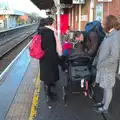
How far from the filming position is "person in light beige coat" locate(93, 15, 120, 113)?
529 centimetres

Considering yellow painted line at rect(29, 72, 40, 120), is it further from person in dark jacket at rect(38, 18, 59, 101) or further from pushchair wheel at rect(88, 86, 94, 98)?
pushchair wheel at rect(88, 86, 94, 98)

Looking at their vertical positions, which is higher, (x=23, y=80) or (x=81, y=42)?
(x=81, y=42)

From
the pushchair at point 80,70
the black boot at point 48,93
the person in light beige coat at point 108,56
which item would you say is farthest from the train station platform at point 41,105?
the pushchair at point 80,70

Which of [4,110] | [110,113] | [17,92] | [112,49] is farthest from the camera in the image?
[17,92]

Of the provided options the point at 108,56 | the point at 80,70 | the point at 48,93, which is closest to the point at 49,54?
the point at 80,70

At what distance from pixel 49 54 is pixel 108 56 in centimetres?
144

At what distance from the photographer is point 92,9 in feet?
44.9

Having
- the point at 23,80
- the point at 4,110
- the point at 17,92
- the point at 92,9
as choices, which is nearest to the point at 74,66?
the point at 4,110

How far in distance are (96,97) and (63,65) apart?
1.07m

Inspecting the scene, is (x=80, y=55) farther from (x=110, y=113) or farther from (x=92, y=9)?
(x=92, y=9)

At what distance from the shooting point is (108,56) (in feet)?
17.7

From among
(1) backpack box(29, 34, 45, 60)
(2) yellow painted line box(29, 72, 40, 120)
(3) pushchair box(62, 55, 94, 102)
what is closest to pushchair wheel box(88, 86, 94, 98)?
(3) pushchair box(62, 55, 94, 102)

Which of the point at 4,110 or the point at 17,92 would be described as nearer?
the point at 4,110

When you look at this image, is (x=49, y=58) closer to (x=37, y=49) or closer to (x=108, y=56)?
(x=37, y=49)
